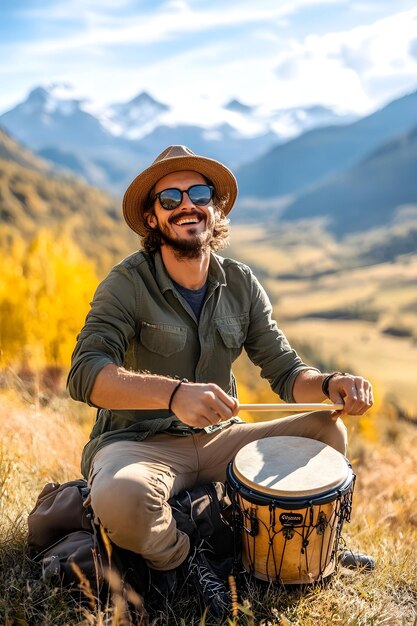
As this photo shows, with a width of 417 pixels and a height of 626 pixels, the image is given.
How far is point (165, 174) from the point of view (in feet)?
12.1

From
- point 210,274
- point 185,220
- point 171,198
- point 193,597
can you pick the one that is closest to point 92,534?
point 193,597

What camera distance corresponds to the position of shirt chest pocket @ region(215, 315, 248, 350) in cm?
351

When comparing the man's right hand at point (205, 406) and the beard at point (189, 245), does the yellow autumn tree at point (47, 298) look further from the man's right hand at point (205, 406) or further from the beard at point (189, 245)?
the man's right hand at point (205, 406)

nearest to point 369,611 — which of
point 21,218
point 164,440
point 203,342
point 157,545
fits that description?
point 157,545

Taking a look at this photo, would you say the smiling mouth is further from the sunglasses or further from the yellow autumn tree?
the yellow autumn tree

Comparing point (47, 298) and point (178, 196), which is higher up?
point (178, 196)

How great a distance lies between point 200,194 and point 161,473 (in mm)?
1599

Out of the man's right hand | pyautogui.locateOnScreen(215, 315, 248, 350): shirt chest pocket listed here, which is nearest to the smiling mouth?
pyautogui.locateOnScreen(215, 315, 248, 350): shirt chest pocket

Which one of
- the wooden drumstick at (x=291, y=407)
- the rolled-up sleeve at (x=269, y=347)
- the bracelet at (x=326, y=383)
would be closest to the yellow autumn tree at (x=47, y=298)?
the rolled-up sleeve at (x=269, y=347)

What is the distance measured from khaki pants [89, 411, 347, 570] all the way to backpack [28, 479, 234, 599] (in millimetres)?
114

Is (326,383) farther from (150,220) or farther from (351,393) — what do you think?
(150,220)

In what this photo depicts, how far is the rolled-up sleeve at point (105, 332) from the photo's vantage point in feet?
9.84

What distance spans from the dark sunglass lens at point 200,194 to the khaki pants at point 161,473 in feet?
4.28

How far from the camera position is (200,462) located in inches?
131
